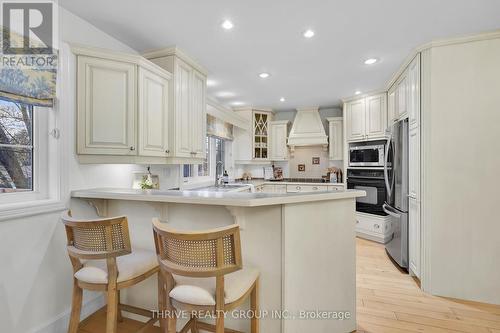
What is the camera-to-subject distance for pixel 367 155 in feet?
13.4

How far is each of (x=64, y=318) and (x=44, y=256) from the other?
504 millimetres

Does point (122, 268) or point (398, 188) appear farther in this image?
point (398, 188)

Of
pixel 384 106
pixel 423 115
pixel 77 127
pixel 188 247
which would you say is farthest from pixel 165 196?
pixel 384 106

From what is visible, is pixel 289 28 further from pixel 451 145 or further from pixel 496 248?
pixel 496 248

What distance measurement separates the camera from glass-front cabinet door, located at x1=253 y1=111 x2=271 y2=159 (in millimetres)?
5133

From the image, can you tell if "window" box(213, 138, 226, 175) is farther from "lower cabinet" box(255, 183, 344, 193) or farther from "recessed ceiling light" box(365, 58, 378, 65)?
"recessed ceiling light" box(365, 58, 378, 65)

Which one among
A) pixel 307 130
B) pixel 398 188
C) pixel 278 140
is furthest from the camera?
pixel 278 140

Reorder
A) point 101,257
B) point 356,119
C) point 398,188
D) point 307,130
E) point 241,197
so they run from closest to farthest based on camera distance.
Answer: point 101,257 → point 241,197 → point 398,188 → point 356,119 → point 307,130

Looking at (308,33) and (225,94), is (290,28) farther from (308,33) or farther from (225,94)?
(225,94)

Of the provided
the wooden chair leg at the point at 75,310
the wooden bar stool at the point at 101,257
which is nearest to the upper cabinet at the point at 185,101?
the wooden bar stool at the point at 101,257

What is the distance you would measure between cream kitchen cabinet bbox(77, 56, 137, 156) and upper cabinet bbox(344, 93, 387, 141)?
11.7ft

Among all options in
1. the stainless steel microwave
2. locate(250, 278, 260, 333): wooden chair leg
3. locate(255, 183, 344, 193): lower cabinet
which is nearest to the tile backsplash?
locate(255, 183, 344, 193): lower cabinet

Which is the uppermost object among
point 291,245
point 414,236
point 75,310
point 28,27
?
point 28,27

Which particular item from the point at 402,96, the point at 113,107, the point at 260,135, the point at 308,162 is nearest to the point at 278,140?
the point at 260,135
